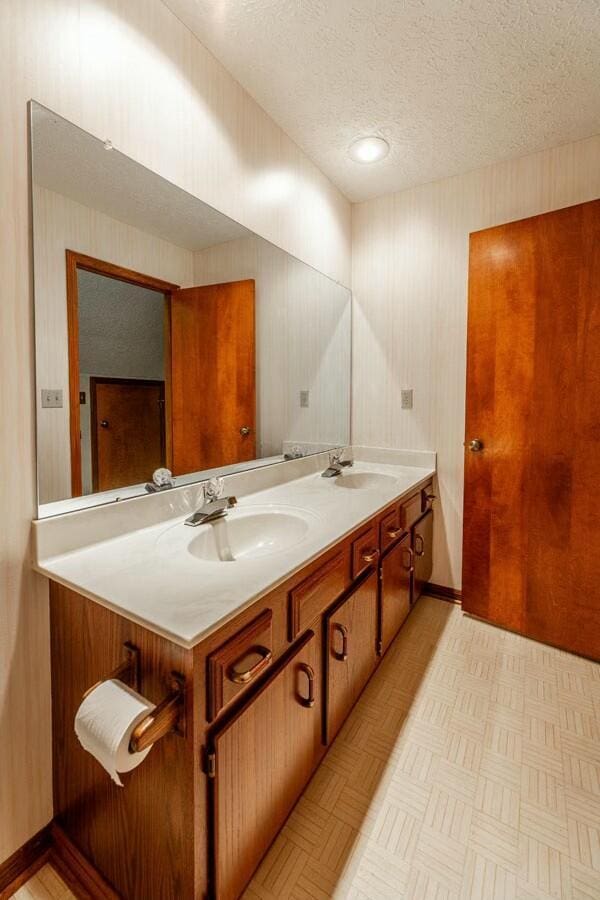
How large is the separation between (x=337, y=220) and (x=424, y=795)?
2.57m

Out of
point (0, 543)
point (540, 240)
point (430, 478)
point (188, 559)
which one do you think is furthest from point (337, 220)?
point (0, 543)

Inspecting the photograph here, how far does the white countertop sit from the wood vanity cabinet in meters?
0.05

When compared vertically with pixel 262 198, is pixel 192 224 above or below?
below

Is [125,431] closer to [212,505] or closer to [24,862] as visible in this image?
[212,505]

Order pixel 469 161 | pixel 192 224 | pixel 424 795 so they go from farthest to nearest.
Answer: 1. pixel 469 161
2. pixel 192 224
3. pixel 424 795

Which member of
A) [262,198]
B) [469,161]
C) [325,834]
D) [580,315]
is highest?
[469,161]

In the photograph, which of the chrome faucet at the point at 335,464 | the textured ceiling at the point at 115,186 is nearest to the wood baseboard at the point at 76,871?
the chrome faucet at the point at 335,464

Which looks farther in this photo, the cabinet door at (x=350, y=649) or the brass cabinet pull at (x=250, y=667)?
the cabinet door at (x=350, y=649)

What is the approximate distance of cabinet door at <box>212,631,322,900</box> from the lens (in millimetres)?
810

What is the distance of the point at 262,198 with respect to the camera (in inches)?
66.4

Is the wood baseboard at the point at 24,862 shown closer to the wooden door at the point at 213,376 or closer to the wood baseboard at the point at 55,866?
the wood baseboard at the point at 55,866

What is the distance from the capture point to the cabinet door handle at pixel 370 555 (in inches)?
54.7

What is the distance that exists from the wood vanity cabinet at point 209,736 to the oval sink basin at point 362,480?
31.8 inches

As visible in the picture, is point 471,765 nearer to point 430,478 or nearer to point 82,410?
point 430,478
